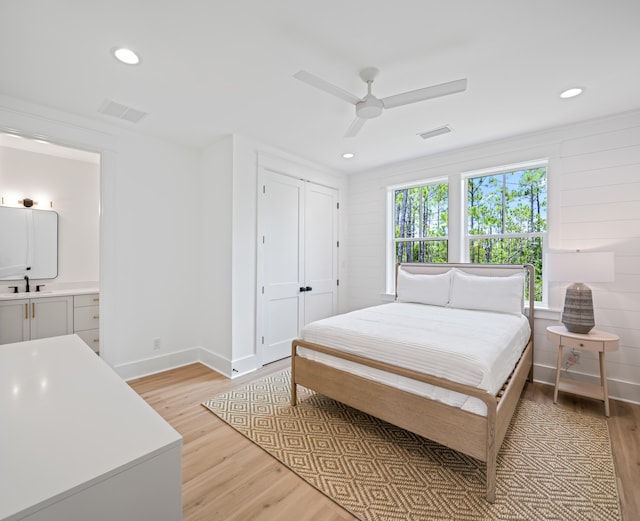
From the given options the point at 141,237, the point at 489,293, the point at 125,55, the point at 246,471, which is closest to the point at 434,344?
the point at 246,471

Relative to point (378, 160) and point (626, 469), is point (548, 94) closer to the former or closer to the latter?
point (378, 160)

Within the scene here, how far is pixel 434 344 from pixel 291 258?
2.39m

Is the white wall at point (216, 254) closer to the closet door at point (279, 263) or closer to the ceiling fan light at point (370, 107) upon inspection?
the closet door at point (279, 263)

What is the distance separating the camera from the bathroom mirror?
3.81m

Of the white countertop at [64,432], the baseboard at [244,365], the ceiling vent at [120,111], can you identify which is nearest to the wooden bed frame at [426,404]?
the baseboard at [244,365]

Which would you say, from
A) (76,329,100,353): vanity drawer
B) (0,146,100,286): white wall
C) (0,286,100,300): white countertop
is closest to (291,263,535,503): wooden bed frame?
(76,329,100,353): vanity drawer

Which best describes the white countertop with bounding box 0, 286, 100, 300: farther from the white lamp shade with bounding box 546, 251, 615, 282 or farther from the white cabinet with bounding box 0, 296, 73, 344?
the white lamp shade with bounding box 546, 251, 615, 282

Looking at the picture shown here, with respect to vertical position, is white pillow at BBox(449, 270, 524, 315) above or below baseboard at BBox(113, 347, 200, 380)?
above

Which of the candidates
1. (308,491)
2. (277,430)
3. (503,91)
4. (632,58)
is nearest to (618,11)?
(632,58)

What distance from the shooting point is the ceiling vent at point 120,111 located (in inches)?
108

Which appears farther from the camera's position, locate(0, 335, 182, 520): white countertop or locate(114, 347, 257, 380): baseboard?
locate(114, 347, 257, 380): baseboard

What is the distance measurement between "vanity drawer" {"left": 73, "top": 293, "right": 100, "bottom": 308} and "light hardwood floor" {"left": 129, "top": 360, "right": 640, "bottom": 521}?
1.74 m

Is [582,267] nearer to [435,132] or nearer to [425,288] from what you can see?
[425,288]

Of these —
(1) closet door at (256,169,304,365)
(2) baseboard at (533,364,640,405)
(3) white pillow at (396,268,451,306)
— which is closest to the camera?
(2) baseboard at (533,364,640,405)
